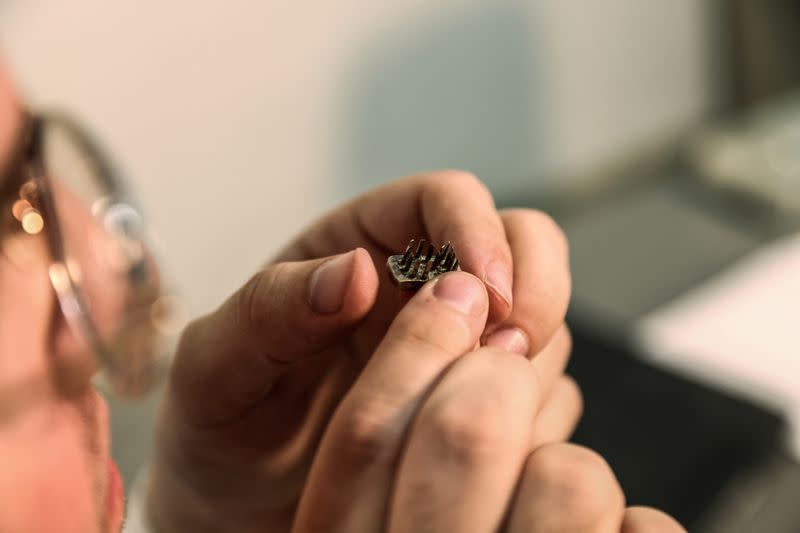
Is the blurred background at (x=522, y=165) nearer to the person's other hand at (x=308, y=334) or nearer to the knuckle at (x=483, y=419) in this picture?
the person's other hand at (x=308, y=334)

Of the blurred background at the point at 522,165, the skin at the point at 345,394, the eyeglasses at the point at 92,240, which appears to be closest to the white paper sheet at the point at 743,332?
the blurred background at the point at 522,165

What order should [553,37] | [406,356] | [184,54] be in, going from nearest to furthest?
[406,356] < [184,54] < [553,37]

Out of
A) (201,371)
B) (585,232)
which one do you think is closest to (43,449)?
(201,371)

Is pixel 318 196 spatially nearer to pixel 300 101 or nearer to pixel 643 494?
pixel 300 101

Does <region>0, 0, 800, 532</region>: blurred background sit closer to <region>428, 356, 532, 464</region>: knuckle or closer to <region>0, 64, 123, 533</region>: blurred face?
<region>0, 64, 123, 533</region>: blurred face

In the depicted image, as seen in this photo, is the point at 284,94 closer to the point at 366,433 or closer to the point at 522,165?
the point at 522,165

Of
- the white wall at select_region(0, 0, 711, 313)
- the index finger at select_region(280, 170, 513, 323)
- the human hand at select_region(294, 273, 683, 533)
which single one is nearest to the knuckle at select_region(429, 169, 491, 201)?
the index finger at select_region(280, 170, 513, 323)
